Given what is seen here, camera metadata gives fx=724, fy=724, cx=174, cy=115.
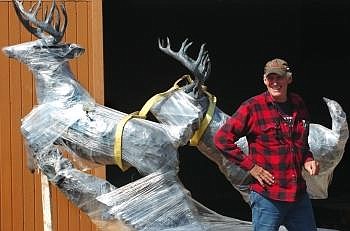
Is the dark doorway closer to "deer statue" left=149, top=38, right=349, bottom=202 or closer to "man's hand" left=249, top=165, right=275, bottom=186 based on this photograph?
"deer statue" left=149, top=38, right=349, bottom=202

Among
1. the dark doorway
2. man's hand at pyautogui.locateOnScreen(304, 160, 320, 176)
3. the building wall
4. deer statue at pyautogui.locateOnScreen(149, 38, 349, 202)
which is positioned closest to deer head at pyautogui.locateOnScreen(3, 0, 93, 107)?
deer statue at pyautogui.locateOnScreen(149, 38, 349, 202)

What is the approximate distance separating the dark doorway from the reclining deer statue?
3.77m

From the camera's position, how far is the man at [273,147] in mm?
3318

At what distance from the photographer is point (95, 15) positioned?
210 inches

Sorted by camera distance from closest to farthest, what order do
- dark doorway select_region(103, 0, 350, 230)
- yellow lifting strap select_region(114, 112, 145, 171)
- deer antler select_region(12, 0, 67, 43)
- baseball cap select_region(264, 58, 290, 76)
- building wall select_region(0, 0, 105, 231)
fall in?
baseball cap select_region(264, 58, 290, 76) < yellow lifting strap select_region(114, 112, 145, 171) < deer antler select_region(12, 0, 67, 43) < building wall select_region(0, 0, 105, 231) < dark doorway select_region(103, 0, 350, 230)

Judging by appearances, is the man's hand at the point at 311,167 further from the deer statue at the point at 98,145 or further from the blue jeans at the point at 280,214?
the deer statue at the point at 98,145

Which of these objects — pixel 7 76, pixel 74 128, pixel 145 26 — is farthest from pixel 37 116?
pixel 145 26

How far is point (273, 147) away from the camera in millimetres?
3328

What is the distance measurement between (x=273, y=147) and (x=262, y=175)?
14 centimetres

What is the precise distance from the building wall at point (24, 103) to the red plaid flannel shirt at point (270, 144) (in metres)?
2.12

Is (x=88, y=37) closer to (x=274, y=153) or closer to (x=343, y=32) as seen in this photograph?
(x=274, y=153)

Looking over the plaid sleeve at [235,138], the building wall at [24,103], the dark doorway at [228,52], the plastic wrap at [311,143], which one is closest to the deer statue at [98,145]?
the plastic wrap at [311,143]

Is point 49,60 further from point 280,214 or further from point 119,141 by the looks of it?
point 280,214

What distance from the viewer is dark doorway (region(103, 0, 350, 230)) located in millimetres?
7668
